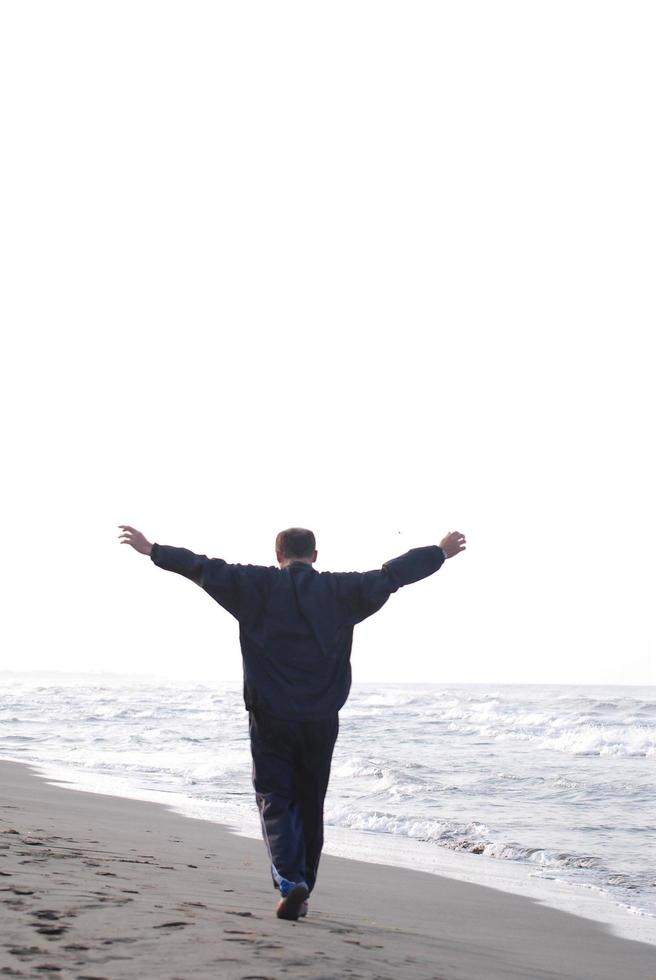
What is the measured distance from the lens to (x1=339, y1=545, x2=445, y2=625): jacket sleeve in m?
4.59

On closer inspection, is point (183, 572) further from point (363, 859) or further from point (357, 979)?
point (363, 859)

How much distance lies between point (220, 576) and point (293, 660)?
1.56 ft

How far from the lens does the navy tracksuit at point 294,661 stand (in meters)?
4.53

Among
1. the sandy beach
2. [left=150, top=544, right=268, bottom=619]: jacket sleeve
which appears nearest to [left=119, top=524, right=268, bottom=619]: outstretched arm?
[left=150, top=544, right=268, bottom=619]: jacket sleeve

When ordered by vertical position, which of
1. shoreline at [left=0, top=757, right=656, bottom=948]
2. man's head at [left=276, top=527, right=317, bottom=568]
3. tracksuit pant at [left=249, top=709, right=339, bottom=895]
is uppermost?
man's head at [left=276, top=527, right=317, bottom=568]

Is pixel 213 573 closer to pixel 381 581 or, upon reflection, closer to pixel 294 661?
pixel 294 661

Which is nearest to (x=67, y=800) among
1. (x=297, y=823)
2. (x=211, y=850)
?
(x=211, y=850)

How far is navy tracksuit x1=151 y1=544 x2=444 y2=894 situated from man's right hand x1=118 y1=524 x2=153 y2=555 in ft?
0.17

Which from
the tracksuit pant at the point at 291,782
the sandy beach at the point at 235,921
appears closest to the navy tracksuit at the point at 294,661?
the tracksuit pant at the point at 291,782

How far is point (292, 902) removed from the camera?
4391 mm

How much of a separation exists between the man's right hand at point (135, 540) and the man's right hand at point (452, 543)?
1.28m

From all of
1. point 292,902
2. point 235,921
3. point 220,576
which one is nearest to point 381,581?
point 220,576

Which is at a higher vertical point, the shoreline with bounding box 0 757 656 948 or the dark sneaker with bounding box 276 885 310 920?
the dark sneaker with bounding box 276 885 310 920

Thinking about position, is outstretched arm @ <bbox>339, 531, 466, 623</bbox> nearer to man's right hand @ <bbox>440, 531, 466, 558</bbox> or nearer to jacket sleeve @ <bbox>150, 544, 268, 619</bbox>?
man's right hand @ <bbox>440, 531, 466, 558</bbox>
